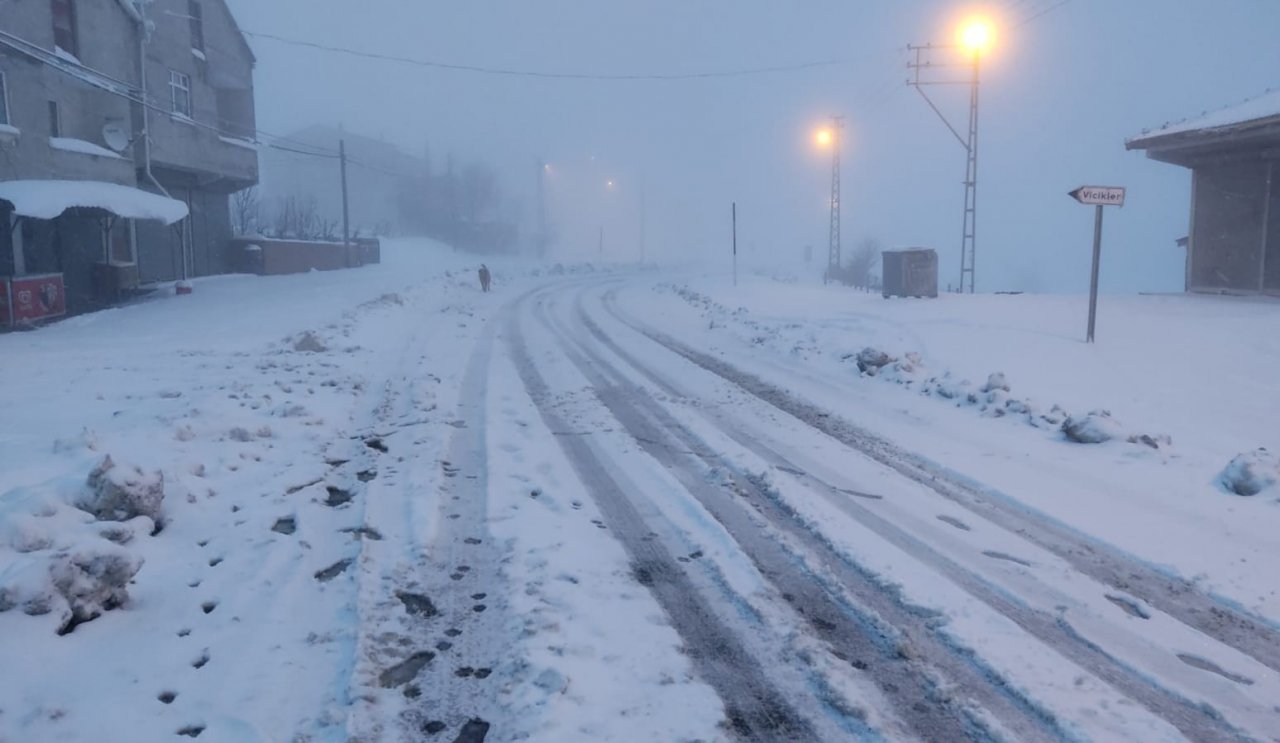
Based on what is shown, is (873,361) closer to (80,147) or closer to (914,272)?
(914,272)

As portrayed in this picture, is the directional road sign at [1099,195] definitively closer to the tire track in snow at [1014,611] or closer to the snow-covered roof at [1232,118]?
the snow-covered roof at [1232,118]

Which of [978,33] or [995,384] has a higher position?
[978,33]

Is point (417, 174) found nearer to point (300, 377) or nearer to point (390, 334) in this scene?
point (390, 334)

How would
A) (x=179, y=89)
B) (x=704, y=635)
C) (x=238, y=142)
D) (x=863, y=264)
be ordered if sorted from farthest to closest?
(x=863, y=264) → (x=238, y=142) → (x=179, y=89) → (x=704, y=635)

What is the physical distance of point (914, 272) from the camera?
68.4ft

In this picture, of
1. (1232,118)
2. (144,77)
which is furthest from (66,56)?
(1232,118)

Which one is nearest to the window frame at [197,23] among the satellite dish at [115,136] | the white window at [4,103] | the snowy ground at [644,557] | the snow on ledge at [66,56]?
the satellite dish at [115,136]

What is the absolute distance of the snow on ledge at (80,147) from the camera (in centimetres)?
2283

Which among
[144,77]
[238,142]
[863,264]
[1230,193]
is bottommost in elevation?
[863,264]

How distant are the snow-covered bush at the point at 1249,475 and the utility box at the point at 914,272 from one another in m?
14.4

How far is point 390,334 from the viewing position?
17188 millimetres

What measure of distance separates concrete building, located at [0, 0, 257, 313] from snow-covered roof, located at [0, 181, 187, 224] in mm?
48

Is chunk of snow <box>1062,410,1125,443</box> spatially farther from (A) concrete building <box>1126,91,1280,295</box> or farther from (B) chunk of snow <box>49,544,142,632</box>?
(A) concrete building <box>1126,91,1280,295</box>

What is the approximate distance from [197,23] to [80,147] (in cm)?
1183
